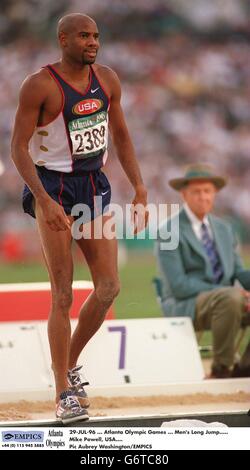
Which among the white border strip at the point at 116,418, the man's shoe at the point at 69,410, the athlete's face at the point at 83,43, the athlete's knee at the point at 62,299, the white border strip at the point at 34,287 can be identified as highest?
the athlete's face at the point at 83,43

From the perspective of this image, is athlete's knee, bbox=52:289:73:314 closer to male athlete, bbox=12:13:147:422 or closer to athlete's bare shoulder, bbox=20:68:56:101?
male athlete, bbox=12:13:147:422

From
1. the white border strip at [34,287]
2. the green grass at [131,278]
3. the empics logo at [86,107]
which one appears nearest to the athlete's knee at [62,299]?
the empics logo at [86,107]

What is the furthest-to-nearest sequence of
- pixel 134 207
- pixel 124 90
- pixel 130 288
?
pixel 124 90 → pixel 130 288 → pixel 134 207

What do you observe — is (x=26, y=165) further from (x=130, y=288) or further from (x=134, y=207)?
(x=130, y=288)

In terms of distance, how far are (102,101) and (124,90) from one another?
802 cm

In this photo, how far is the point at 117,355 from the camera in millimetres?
4996

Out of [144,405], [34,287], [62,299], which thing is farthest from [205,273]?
[62,299]

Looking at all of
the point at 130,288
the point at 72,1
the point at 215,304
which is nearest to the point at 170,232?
the point at 215,304

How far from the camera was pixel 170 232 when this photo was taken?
18.6ft

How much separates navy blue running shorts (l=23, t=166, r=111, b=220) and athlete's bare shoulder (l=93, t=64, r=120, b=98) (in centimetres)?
33

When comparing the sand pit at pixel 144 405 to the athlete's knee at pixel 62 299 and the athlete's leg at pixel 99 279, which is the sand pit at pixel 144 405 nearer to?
the athlete's leg at pixel 99 279

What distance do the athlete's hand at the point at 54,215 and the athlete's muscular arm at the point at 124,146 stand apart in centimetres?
36

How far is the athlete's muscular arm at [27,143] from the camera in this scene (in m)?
3.81

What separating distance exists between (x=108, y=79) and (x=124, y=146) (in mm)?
283
